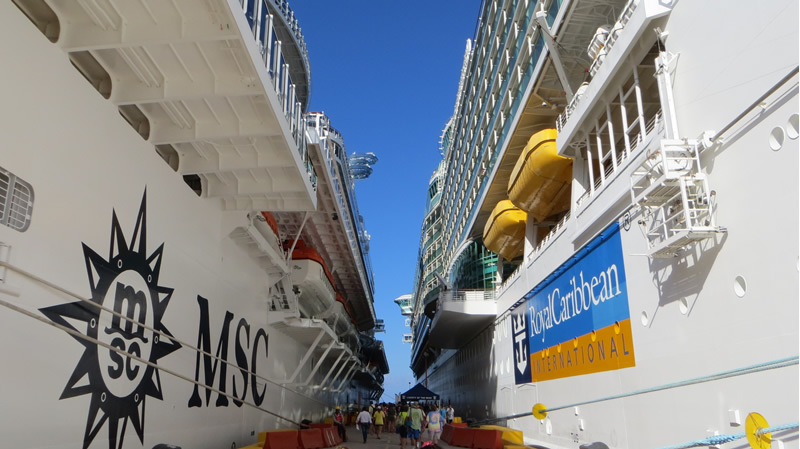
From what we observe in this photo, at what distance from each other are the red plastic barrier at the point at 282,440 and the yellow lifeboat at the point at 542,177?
875 cm

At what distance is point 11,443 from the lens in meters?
5.38

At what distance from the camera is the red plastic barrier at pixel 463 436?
575 inches

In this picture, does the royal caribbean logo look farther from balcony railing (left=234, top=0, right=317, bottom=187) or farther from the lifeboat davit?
the lifeboat davit

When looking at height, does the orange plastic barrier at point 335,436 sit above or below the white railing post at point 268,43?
below

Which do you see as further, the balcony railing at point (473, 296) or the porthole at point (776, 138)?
the balcony railing at point (473, 296)

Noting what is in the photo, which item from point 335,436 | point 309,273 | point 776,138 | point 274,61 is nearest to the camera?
point 776,138

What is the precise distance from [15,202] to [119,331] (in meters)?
2.66

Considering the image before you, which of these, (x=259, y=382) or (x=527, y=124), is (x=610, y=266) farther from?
(x=259, y=382)

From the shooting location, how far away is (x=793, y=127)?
527cm

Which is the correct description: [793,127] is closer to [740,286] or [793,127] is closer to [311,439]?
[740,286]

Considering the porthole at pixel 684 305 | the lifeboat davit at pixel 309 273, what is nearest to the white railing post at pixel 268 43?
the porthole at pixel 684 305

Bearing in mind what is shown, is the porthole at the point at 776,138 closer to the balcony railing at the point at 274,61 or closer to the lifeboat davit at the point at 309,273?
the balcony railing at the point at 274,61

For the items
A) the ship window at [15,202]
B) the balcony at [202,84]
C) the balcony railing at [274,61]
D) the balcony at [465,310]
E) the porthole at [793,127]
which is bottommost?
the ship window at [15,202]

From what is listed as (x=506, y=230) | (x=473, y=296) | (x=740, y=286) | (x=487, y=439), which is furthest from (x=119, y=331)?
(x=473, y=296)
